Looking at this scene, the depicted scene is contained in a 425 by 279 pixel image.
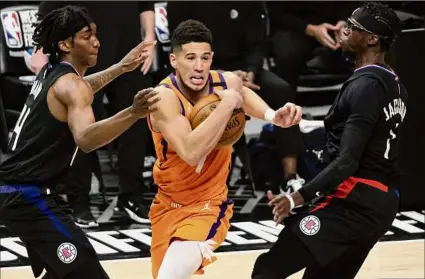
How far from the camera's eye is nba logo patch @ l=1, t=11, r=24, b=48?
839cm

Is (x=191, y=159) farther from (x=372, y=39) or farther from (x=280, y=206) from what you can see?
(x=372, y=39)

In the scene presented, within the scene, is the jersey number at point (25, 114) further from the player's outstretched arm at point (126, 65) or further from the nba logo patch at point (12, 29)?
the nba logo patch at point (12, 29)

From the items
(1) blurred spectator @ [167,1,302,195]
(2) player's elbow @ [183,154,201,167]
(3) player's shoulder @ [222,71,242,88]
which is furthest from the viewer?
(1) blurred spectator @ [167,1,302,195]

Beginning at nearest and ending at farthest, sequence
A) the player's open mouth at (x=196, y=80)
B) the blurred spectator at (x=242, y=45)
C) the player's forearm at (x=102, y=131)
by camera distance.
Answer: the player's forearm at (x=102, y=131) → the player's open mouth at (x=196, y=80) → the blurred spectator at (x=242, y=45)

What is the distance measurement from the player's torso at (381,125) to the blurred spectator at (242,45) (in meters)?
3.29

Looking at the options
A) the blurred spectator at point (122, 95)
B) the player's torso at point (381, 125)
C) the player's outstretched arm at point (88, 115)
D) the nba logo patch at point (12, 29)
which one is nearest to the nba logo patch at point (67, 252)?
the player's outstretched arm at point (88, 115)

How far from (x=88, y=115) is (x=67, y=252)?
26.5 inches

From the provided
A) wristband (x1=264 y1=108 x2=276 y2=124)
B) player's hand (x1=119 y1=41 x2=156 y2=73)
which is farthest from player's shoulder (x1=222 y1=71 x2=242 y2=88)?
player's hand (x1=119 y1=41 x2=156 y2=73)

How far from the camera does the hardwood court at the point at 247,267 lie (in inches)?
263

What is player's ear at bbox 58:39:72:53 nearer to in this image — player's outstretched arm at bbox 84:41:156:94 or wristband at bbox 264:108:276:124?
player's outstretched arm at bbox 84:41:156:94

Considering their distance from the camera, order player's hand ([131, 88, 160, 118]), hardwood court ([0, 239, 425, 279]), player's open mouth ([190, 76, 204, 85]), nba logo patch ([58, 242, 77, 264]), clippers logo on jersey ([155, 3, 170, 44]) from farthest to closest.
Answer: clippers logo on jersey ([155, 3, 170, 44]) → hardwood court ([0, 239, 425, 279]) → player's open mouth ([190, 76, 204, 85]) → nba logo patch ([58, 242, 77, 264]) → player's hand ([131, 88, 160, 118])

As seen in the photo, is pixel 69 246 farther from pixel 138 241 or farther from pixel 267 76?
pixel 267 76

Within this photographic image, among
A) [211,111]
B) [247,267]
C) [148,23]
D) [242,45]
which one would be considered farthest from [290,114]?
[242,45]

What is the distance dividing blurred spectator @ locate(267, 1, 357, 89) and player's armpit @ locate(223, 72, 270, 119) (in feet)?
10.6
